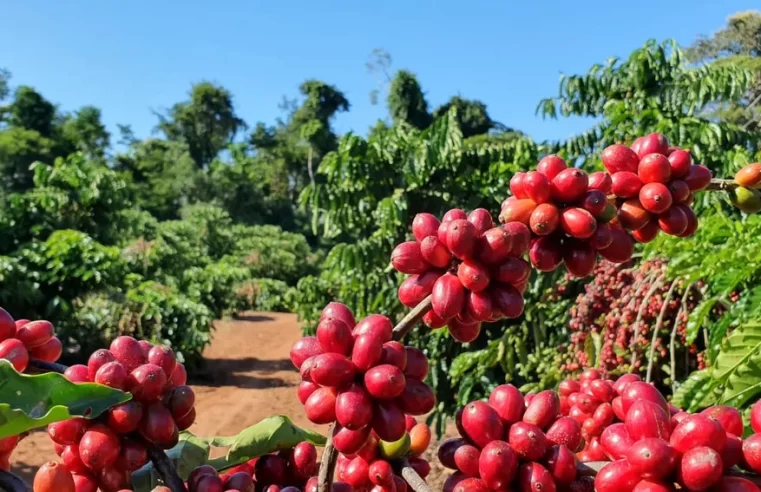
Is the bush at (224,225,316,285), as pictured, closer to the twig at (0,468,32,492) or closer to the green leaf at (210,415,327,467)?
the green leaf at (210,415,327,467)

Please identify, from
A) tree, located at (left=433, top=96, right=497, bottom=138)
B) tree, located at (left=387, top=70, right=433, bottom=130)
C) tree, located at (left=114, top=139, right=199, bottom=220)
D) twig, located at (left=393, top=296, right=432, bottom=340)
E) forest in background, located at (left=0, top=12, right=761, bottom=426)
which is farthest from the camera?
tree, located at (left=433, top=96, right=497, bottom=138)

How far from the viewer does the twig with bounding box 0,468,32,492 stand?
741 mm

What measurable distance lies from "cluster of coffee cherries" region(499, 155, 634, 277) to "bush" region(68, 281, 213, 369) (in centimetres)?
977

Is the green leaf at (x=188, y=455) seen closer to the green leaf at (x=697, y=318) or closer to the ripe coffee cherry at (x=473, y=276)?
the ripe coffee cherry at (x=473, y=276)

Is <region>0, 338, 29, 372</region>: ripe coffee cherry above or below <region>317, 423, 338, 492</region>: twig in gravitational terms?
above

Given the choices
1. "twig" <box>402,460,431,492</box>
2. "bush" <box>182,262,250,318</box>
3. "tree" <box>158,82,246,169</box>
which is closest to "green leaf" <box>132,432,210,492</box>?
"twig" <box>402,460,431,492</box>

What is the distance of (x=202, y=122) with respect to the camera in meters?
43.4

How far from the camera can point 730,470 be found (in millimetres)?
725

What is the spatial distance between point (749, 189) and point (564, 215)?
0.31 metres

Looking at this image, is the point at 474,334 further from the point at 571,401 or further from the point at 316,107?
the point at 316,107

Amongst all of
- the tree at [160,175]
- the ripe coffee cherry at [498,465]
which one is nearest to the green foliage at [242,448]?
the ripe coffee cherry at [498,465]

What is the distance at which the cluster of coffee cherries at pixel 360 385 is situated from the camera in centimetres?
74

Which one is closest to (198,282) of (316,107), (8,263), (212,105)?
(8,263)

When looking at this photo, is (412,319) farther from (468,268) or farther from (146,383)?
(146,383)
